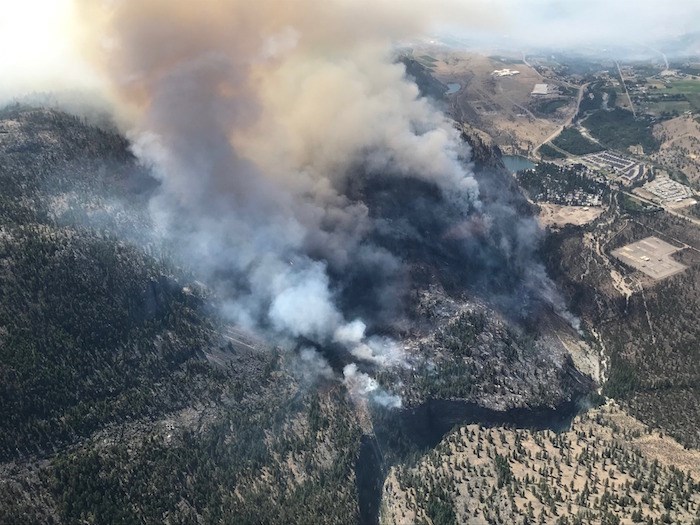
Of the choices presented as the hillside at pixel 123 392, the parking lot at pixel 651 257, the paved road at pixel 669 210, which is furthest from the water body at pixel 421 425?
the paved road at pixel 669 210

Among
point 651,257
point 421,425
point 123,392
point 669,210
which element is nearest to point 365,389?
point 421,425

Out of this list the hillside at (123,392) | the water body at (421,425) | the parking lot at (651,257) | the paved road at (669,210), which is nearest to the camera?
the hillside at (123,392)

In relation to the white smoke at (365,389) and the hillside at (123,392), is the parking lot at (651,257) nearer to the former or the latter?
the white smoke at (365,389)

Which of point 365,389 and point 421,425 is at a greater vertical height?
point 365,389

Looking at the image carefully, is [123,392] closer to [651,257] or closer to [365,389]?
[365,389]

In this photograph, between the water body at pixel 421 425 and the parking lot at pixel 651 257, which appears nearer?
the water body at pixel 421 425

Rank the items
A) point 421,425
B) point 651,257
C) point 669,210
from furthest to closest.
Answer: point 669,210 → point 651,257 → point 421,425

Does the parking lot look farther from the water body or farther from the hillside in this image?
the hillside

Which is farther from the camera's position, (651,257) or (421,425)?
(651,257)

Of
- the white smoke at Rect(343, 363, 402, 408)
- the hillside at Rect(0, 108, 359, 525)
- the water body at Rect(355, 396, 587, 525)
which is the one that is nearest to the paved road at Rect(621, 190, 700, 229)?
the water body at Rect(355, 396, 587, 525)
